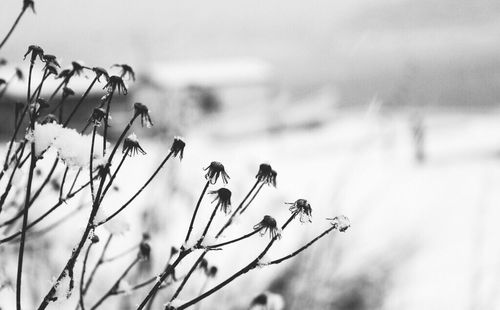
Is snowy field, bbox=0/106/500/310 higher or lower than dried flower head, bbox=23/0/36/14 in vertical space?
higher

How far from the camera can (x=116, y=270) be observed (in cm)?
680

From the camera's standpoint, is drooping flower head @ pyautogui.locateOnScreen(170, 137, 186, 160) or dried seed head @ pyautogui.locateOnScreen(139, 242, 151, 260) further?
dried seed head @ pyautogui.locateOnScreen(139, 242, 151, 260)

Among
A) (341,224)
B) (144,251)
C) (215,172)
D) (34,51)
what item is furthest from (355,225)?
(34,51)

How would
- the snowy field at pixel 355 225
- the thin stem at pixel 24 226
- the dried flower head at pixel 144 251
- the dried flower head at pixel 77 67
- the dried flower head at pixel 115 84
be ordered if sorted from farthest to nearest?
the snowy field at pixel 355 225, the dried flower head at pixel 144 251, the dried flower head at pixel 77 67, the dried flower head at pixel 115 84, the thin stem at pixel 24 226

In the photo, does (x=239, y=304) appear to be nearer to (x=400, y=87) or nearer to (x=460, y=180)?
(x=400, y=87)

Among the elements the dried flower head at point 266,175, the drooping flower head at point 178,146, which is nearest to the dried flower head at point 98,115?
the drooping flower head at point 178,146

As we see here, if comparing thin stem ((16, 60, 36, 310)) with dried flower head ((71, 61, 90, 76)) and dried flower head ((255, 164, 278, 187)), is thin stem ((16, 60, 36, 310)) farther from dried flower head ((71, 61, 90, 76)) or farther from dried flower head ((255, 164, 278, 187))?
dried flower head ((255, 164, 278, 187))

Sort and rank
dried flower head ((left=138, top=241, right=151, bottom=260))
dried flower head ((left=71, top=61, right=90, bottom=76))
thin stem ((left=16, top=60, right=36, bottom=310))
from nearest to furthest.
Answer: thin stem ((left=16, top=60, right=36, bottom=310)), dried flower head ((left=71, top=61, right=90, bottom=76)), dried flower head ((left=138, top=241, right=151, bottom=260))

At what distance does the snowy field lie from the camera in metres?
4.23

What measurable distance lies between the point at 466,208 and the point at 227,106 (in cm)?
2344

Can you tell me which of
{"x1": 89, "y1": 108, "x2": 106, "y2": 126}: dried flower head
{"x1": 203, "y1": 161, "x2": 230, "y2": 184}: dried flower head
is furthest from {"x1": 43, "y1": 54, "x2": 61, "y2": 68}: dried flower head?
{"x1": 203, "y1": 161, "x2": 230, "y2": 184}: dried flower head

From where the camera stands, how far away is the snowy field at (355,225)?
423 centimetres

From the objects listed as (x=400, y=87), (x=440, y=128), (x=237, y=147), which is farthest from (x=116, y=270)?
(x=440, y=128)

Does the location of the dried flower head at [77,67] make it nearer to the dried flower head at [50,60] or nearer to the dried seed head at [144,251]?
the dried flower head at [50,60]
